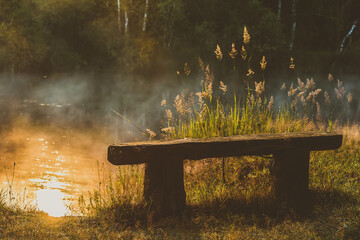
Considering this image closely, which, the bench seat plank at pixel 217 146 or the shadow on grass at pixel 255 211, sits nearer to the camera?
the bench seat plank at pixel 217 146

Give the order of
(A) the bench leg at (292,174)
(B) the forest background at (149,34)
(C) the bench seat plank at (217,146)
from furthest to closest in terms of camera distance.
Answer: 1. (B) the forest background at (149,34)
2. (A) the bench leg at (292,174)
3. (C) the bench seat plank at (217,146)

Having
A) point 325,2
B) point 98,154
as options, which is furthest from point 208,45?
point 98,154

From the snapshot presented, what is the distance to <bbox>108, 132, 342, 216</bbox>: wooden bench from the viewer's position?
3410 mm

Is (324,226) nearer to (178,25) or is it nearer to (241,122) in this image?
(241,122)

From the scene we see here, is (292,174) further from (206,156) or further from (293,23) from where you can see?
(293,23)

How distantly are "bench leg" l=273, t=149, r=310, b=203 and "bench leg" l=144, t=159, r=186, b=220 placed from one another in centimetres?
114

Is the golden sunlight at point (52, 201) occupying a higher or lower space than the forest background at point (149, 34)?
lower

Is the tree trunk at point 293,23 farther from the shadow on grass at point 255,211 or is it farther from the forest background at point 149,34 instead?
the shadow on grass at point 255,211

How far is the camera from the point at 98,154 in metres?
8.40

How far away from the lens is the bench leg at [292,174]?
3877 millimetres

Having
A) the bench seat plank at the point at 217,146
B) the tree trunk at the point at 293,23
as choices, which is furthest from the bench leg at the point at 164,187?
the tree trunk at the point at 293,23

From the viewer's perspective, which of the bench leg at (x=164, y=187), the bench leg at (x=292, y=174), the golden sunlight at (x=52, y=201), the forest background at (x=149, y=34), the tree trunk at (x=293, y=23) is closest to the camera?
the bench leg at (x=164, y=187)

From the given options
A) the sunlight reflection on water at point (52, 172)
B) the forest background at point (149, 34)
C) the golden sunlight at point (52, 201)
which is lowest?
the golden sunlight at point (52, 201)

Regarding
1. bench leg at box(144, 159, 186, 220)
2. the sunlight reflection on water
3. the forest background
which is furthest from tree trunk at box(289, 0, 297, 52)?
bench leg at box(144, 159, 186, 220)
